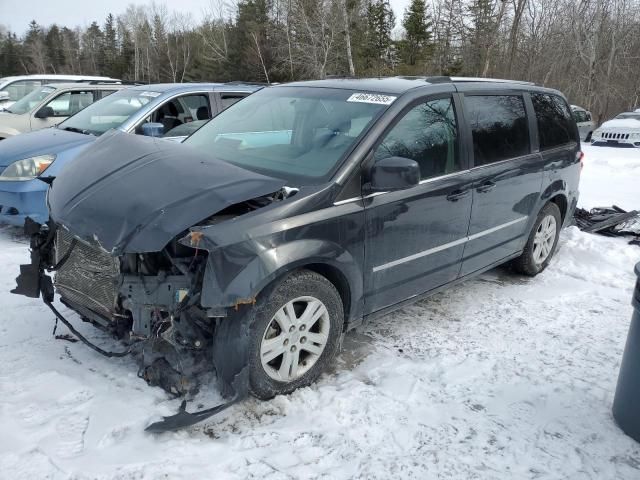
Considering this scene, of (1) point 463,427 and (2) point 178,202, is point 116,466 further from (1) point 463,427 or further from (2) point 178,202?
(1) point 463,427

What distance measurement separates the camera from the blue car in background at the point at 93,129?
5.56 meters

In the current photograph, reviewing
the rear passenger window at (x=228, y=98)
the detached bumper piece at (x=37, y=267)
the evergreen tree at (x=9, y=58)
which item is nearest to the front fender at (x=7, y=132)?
the rear passenger window at (x=228, y=98)

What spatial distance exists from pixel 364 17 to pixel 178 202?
37.8 m

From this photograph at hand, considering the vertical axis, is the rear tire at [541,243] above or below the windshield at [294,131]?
below

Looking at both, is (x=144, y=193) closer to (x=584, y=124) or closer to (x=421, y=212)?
(x=421, y=212)

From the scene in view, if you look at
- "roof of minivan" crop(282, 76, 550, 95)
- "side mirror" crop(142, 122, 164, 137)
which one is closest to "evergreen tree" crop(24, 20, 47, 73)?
"side mirror" crop(142, 122, 164, 137)

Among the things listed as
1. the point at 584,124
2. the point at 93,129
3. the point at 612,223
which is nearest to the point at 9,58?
the point at 584,124

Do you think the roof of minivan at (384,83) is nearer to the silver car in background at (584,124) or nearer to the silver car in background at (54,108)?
the silver car in background at (54,108)

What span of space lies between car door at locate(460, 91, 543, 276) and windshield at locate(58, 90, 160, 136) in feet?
13.9

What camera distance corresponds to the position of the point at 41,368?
3326mm

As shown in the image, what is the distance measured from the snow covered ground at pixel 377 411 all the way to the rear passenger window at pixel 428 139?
4.26 feet

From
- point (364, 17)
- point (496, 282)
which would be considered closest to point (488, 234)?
point (496, 282)

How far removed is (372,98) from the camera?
3682 mm

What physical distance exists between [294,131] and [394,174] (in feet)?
3.10
